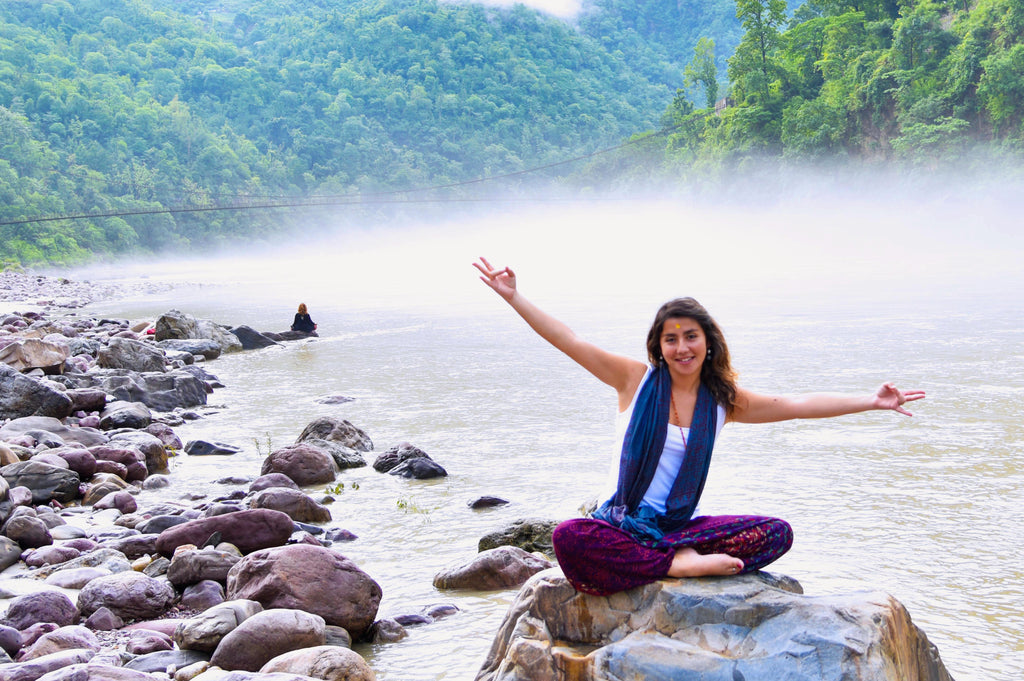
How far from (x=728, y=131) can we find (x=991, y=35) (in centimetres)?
2183

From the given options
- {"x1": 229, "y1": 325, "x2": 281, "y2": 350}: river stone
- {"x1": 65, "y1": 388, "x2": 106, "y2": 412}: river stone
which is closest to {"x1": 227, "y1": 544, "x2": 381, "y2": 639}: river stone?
{"x1": 65, "y1": 388, "x2": 106, "y2": 412}: river stone

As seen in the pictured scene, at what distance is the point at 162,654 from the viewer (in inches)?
159

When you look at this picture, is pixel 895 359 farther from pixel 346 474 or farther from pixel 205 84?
pixel 205 84

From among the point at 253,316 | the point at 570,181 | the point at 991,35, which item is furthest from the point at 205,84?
the point at 253,316

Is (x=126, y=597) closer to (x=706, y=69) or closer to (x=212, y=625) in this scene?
(x=212, y=625)

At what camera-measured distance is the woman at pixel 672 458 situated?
3043 mm

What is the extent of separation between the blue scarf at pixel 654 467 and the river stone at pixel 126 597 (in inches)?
96.5

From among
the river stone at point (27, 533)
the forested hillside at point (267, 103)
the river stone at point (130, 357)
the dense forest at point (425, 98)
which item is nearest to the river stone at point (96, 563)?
the river stone at point (27, 533)

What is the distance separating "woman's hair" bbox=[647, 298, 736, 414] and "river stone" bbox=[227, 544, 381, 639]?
6.22 feet

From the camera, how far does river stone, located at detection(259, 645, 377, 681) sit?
3611 millimetres

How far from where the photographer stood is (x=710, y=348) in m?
3.26

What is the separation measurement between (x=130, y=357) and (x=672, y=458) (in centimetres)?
1098

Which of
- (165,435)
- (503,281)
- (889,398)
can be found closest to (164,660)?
(503,281)

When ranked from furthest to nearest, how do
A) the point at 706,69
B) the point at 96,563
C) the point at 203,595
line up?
the point at 706,69
the point at 96,563
the point at 203,595
